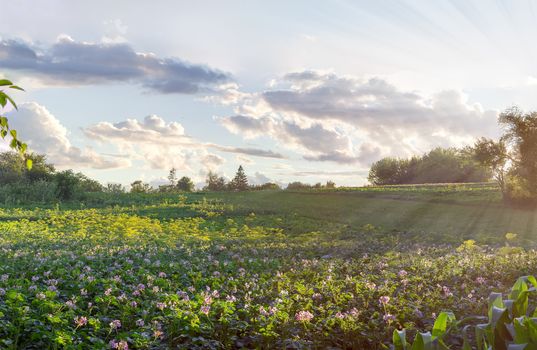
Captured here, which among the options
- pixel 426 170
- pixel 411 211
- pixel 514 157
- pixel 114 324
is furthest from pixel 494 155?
pixel 426 170

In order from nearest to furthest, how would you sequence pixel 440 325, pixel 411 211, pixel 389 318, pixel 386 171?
pixel 440 325 → pixel 389 318 → pixel 411 211 → pixel 386 171

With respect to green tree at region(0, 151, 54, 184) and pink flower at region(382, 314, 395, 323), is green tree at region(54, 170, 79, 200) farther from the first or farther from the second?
pink flower at region(382, 314, 395, 323)

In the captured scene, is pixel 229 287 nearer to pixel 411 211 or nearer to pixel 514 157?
pixel 411 211

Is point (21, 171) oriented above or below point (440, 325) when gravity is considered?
above

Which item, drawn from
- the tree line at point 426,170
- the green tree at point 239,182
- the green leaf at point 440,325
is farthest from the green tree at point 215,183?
the green leaf at point 440,325

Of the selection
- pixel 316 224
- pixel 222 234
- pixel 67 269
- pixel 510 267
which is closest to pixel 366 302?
pixel 510 267

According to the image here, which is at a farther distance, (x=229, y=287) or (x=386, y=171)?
(x=386, y=171)

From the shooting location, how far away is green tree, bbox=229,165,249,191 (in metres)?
49.2

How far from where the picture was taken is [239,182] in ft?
168

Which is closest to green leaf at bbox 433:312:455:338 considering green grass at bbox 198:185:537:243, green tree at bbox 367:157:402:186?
green grass at bbox 198:185:537:243

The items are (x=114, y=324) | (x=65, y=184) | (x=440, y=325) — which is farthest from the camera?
(x=65, y=184)

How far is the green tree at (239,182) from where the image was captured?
49.2 m

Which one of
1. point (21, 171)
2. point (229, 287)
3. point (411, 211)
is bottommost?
point (229, 287)

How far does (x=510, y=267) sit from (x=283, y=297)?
17.3 feet
